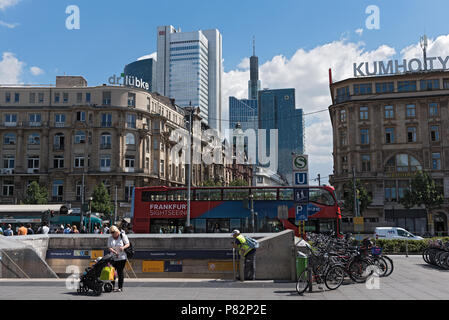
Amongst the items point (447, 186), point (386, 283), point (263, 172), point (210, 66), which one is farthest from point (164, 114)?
point (210, 66)

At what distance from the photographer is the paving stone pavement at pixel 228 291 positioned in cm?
1029

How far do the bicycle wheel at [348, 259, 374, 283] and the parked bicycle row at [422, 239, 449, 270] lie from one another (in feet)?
17.0

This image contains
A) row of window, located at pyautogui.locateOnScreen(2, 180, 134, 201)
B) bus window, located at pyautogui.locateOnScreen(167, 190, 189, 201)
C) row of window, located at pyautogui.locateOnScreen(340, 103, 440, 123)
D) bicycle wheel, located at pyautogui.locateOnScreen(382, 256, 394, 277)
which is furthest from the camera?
row of window, located at pyautogui.locateOnScreen(2, 180, 134, 201)

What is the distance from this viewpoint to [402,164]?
56.6m

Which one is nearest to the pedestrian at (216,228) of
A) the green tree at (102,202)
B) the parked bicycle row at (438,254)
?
the parked bicycle row at (438,254)

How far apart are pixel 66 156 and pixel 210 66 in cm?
13983

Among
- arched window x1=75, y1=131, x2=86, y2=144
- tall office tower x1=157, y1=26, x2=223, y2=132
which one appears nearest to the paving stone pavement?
arched window x1=75, y1=131, x2=86, y2=144

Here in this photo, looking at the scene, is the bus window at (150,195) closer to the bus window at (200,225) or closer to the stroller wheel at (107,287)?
the bus window at (200,225)

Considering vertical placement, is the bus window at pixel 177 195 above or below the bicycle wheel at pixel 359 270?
above

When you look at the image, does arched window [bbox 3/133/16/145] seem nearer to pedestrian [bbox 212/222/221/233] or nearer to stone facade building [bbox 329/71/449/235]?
pedestrian [bbox 212/222/221/233]

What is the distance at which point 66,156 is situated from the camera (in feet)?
199

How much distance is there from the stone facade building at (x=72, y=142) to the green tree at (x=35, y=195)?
11.2 feet

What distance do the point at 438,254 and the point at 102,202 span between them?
45.2 meters

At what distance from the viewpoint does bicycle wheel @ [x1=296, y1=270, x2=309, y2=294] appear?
10945mm
